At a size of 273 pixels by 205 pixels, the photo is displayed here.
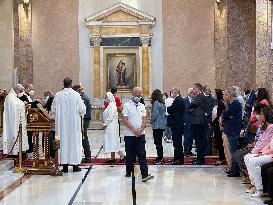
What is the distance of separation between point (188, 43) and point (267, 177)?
16627mm

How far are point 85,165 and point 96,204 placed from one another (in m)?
4.04

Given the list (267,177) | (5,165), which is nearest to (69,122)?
(5,165)

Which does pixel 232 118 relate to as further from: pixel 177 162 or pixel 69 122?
pixel 69 122

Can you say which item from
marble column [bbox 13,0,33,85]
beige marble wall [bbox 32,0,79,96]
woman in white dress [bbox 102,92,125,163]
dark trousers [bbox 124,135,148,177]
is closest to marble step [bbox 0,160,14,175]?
woman in white dress [bbox 102,92,125,163]

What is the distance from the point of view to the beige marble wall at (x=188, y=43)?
2414 cm

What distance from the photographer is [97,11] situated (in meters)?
24.2

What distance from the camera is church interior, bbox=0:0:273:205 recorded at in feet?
30.2

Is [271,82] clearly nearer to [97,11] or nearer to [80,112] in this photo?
[80,112]

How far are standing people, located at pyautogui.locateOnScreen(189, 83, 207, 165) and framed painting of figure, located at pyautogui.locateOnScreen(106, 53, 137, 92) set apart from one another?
1191 centimetres

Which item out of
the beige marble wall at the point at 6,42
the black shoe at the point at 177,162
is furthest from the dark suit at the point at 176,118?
the beige marble wall at the point at 6,42

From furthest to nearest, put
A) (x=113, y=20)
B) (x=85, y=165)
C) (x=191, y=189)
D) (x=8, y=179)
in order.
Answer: (x=113, y=20)
(x=85, y=165)
(x=8, y=179)
(x=191, y=189)

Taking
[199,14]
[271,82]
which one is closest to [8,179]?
[271,82]

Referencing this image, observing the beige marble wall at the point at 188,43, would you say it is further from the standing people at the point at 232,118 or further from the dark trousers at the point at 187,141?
the standing people at the point at 232,118

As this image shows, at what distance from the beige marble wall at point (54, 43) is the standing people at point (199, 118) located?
12916 millimetres
